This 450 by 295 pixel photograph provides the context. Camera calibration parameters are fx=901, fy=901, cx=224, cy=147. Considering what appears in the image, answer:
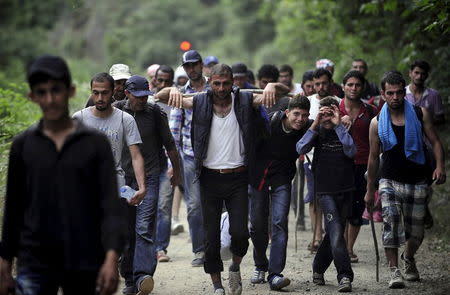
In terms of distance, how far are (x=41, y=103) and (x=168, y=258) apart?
260 inches

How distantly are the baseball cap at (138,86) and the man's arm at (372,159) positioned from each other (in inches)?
94.5

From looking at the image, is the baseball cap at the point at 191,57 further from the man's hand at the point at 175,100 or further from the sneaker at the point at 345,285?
the sneaker at the point at 345,285

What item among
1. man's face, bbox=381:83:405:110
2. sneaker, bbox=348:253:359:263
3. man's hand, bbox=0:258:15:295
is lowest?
sneaker, bbox=348:253:359:263

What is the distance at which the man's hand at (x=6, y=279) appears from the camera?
5.62m

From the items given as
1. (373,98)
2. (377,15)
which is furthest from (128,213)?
(377,15)

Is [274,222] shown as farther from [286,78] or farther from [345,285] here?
[286,78]

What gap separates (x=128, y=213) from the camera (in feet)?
30.3

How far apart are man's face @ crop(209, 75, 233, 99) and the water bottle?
1270 mm

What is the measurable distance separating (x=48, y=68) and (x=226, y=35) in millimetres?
51004

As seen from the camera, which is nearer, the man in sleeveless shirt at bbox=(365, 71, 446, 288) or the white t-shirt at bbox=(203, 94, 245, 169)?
the white t-shirt at bbox=(203, 94, 245, 169)

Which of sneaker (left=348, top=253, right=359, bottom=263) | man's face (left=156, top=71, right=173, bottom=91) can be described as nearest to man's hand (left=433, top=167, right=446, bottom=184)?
sneaker (left=348, top=253, right=359, bottom=263)

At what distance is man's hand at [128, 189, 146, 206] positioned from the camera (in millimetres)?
8573

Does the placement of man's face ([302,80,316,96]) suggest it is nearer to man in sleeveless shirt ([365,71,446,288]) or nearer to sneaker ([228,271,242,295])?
man in sleeveless shirt ([365,71,446,288])

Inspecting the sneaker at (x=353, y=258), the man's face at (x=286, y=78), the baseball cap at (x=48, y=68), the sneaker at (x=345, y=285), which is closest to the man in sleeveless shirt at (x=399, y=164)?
the sneaker at (x=345, y=285)
